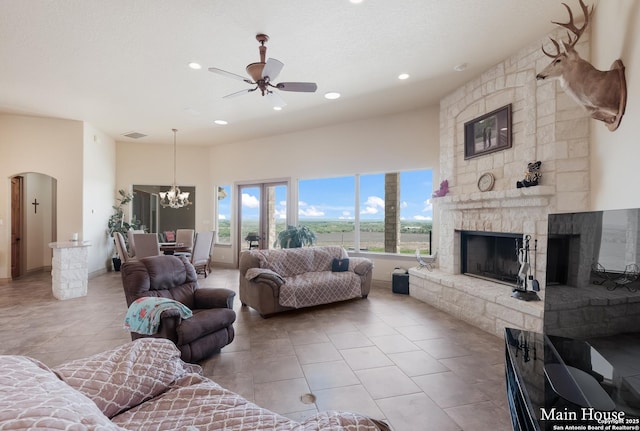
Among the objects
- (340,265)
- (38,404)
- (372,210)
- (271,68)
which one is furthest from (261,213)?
(38,404)

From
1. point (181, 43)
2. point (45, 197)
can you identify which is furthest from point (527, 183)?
point (45, 197)

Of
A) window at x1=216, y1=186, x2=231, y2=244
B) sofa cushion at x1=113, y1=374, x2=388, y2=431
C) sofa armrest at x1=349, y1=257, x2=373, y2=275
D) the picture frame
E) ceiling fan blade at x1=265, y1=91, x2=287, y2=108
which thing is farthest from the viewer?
window at x1=216, y1=186, x2=231, y2=244

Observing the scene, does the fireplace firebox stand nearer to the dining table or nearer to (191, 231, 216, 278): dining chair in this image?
(191, 231, 216, 278): dining chair

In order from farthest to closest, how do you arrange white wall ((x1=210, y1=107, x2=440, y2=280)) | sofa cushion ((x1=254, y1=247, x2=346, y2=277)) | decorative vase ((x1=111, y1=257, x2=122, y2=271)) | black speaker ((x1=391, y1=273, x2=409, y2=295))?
decorative vase ((x1=111, y1=257, x2=122, y2=271))
white wall ((x1=210, y1=107, x2=440, y2=280))
black speaker ((x1=391, y1=273, x2=409, y2=295))
sofa cushion ((x1=254, y1=247, x2=346, y2=277))

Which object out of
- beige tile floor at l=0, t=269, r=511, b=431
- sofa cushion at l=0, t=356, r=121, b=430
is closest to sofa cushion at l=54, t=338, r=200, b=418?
sofa cushion at l=0, t=356, r=121, b=430

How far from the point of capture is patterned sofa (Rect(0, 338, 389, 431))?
0.79 m

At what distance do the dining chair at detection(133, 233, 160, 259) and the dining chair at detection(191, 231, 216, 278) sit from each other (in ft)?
2.47

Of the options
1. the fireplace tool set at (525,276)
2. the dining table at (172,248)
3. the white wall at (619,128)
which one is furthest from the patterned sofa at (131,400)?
the dining table at (172,248)

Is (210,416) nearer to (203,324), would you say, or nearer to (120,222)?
(203,324)

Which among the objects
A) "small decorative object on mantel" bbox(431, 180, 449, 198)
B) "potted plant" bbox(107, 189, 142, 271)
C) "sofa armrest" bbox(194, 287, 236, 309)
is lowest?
"sofa armrest" bbox(194, 287, 236, 309)

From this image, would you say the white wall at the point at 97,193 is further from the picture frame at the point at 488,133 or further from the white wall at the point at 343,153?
the picture frame at the point at 488,133

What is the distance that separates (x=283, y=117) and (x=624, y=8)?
4.94 metres

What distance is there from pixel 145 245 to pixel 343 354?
15.7 ft

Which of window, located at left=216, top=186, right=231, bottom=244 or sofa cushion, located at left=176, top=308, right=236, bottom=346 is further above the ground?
window, located at left=216, top=186, right=231, bottom=244
